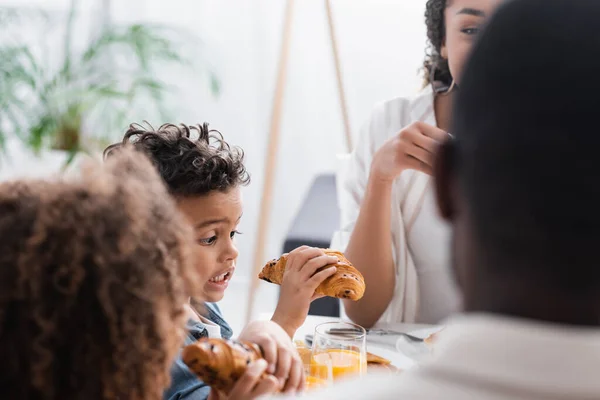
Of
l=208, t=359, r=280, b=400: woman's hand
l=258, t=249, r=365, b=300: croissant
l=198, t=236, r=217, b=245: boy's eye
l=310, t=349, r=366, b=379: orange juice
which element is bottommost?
l=310, t=349, r=366, b=379: orange juice

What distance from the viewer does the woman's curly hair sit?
0.60m

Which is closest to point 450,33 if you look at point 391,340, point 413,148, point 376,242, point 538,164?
point 413,148

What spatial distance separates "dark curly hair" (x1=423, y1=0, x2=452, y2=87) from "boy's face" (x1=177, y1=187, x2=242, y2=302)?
2.30 ft

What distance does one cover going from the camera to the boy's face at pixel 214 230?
1169 mm

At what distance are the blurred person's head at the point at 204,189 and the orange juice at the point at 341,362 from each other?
0.98ft

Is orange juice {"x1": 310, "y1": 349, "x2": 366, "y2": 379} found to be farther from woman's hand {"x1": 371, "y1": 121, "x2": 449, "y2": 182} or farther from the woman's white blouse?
the woman's white blouse

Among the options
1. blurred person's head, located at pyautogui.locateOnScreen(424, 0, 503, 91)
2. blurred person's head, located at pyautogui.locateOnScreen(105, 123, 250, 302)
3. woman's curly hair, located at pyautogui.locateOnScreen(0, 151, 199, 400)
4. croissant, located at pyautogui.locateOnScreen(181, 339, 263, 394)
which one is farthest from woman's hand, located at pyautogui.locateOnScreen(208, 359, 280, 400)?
blurred person's head, located at pyautogui.locateOnScreen(424, 0, 503, 91)

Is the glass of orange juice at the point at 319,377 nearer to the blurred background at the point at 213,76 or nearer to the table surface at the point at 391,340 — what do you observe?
the table surface at the point at 391,340

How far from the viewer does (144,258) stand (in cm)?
63

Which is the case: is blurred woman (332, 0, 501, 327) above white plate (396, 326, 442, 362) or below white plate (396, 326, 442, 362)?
above

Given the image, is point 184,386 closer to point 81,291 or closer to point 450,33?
point 81,291

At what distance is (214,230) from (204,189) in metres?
0.07

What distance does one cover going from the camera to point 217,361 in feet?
2.44

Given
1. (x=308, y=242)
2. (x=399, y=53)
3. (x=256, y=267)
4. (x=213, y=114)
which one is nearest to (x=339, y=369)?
(x=308, y=242)
